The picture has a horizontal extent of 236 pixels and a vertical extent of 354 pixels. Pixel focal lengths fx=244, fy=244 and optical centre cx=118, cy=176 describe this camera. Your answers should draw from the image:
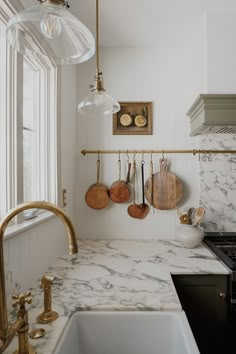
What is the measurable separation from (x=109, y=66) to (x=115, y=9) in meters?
0.48

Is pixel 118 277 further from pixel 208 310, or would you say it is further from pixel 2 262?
pixel 2 262

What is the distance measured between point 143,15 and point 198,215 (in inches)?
52.6

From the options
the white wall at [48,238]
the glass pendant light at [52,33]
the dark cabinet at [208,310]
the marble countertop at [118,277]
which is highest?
the glass pendant light at [52,33]

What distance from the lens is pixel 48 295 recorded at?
87cm

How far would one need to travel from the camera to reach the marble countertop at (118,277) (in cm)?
92

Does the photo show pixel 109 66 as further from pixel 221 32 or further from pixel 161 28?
pixel 221 32

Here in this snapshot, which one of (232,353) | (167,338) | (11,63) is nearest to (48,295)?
(167,338)

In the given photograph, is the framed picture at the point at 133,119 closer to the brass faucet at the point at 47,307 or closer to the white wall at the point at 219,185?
the white wall at the point at 219,185

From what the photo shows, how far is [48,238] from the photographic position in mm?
1344

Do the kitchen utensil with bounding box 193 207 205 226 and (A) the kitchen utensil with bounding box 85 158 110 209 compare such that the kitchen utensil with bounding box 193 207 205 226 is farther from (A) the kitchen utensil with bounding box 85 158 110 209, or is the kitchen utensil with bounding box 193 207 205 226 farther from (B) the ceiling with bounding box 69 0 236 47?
(B) the ceiling with bounding box 69 0 236 47

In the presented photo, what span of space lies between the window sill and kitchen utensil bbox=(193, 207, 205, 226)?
97 cm

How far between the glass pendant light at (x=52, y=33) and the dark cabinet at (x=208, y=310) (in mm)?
1104

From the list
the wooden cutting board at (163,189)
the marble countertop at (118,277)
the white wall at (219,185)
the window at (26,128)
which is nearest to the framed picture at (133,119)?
the wooden cutting board at (163,189)

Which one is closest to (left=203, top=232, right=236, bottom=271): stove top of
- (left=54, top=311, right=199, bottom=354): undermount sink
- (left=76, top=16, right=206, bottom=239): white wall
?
(left=76, top=16, right=206, bottom=239): white wall
